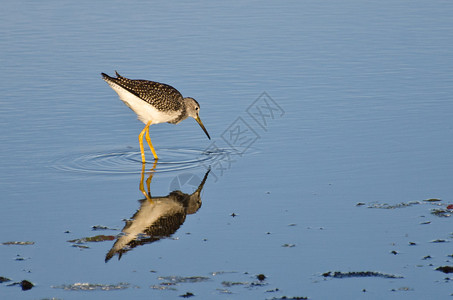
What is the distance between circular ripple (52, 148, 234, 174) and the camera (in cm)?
1135

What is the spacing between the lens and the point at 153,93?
12.7 meters

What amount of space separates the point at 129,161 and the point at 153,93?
1406 millimetres

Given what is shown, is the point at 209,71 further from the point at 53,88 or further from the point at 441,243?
the point at 441,243

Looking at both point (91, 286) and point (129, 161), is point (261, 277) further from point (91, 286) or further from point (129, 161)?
point (129, 161)

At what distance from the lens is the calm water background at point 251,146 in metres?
7.67

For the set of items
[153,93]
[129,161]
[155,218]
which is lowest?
[155,218]

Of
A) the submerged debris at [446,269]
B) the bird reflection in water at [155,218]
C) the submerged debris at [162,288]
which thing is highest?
the bird reflection in water at [155,218]

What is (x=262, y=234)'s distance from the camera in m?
8.55

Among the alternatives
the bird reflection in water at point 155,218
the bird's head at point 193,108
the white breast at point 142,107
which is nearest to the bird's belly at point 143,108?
the white breast at point 142,107

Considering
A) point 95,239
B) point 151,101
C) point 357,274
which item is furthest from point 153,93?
point 357,274

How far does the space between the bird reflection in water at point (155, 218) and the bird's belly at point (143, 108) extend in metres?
2.20

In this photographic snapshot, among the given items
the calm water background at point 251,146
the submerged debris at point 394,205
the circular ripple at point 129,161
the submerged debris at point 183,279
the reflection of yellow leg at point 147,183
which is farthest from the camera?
the circular ripple at point 129,161

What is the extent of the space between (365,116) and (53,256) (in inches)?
288

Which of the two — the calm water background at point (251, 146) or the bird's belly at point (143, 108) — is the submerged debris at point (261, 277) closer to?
the calm water background at point (251, 146)
